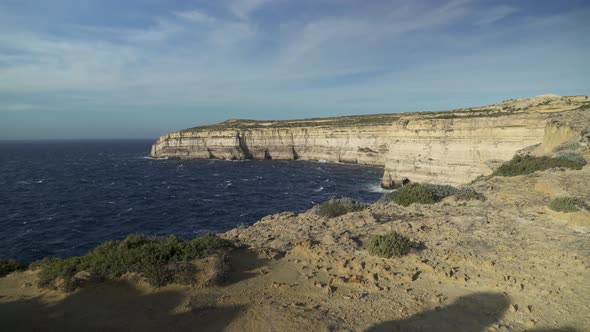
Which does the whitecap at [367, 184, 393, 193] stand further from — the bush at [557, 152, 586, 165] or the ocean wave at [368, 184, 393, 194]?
the bush at [557, 152, 586, 165]

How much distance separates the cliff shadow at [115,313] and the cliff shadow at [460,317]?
3.25 metres

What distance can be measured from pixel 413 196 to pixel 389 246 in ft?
25.4

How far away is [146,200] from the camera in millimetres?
34875

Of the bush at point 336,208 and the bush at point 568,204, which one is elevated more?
the bush at point 568,204

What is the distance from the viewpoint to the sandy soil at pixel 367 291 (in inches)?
237

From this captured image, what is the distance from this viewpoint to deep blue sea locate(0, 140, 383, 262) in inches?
932

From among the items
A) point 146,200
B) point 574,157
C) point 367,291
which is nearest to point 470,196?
point 574,157

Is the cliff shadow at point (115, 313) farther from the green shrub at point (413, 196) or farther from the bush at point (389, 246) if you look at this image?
the green shrub at point (413, 196)

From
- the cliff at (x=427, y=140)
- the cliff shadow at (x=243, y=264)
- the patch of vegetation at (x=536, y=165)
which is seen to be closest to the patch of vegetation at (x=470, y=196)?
the patch of vegetation at (x=536, y=165)

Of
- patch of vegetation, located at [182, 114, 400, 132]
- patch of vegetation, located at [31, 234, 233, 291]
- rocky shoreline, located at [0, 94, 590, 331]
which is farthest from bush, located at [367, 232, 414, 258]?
patch of vegetation, located at [182, 114, 400, 132]

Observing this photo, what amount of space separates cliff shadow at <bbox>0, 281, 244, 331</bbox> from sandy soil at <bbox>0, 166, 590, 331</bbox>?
2cm

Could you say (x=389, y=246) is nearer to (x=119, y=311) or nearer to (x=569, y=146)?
(x=119, y=311)

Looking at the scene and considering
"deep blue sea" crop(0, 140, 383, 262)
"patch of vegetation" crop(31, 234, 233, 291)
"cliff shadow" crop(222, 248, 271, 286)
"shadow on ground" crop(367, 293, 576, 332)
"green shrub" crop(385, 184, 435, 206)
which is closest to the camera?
"shadow on ground" crop(367, 293, 576, 332)

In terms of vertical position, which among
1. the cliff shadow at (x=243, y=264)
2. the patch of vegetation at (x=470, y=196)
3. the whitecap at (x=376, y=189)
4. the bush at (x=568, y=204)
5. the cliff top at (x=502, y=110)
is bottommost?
the whitecap at (x=376, y=189)
